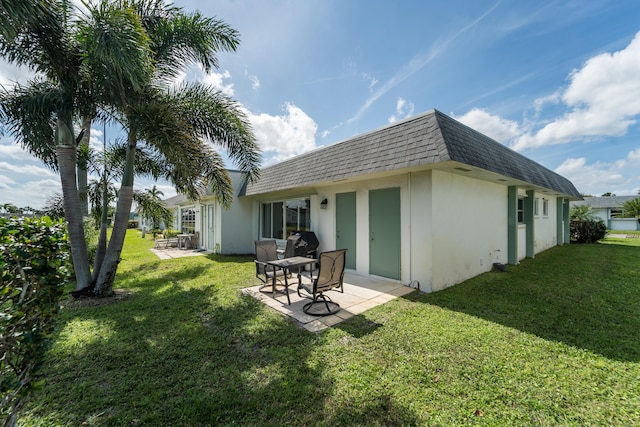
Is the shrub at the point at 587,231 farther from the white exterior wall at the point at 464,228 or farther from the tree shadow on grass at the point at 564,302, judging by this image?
the white exterior wall at the point at 464,228

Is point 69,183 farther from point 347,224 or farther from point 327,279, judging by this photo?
point 347,224

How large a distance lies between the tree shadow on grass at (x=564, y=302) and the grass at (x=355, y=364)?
0.15 ft

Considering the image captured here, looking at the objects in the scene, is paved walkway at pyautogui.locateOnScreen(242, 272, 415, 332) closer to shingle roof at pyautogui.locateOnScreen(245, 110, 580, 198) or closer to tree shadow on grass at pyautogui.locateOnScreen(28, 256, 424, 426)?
tree shadow on grass at pyautogui.locateOnScreen(28, 256, 424, 426)

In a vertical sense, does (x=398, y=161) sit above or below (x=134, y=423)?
above

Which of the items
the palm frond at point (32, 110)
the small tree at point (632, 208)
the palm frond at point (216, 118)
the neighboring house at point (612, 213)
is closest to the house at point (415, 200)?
the palm frond at point (216, 118)

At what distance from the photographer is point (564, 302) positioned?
555 centimetres

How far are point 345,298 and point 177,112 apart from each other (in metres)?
5.96

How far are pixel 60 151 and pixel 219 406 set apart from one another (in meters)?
6.59

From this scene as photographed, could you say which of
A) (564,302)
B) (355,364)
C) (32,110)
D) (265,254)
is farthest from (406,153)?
(32,110)

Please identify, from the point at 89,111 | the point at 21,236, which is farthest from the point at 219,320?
the point at 89,111

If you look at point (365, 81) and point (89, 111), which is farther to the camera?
point (365, 81)

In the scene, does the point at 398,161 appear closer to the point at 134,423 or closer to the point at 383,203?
the point at 383,203

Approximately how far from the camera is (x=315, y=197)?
9.49 meters

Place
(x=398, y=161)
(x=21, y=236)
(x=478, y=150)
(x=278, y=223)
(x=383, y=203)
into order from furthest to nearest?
(x=278, y=223)
(x=383, y=203)
(x=478, y=150)
(x=398, y=161)
(x=21, y=236)
